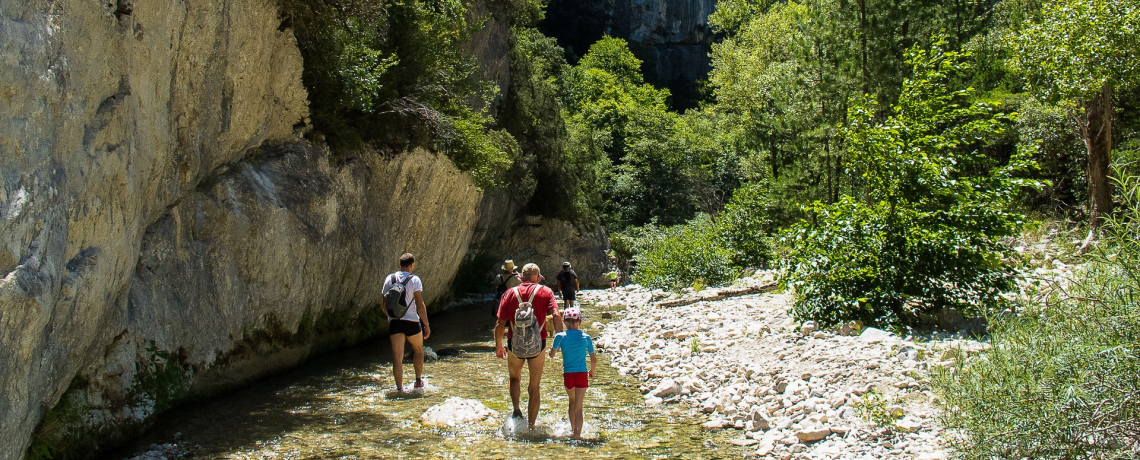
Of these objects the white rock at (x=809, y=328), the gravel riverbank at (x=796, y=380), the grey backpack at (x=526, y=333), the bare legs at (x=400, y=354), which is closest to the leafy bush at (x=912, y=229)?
the white rock at (x=809, y=328)

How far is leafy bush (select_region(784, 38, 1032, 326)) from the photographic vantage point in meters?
9.92

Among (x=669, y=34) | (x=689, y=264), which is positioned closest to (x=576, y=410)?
(x=689, y=264)

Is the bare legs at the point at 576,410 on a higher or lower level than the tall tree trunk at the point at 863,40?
lower

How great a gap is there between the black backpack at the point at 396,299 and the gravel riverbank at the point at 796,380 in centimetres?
314

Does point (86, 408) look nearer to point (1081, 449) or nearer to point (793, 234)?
point (1081, 449)

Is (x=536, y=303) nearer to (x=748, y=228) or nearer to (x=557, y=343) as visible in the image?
(x=557, y=343)

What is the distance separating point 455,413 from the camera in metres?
7.57

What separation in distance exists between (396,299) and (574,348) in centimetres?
275

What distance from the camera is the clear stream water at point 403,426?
660cm

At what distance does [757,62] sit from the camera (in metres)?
36.5

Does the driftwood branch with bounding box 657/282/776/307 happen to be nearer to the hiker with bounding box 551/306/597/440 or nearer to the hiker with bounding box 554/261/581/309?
the hiker with bounding box 554/261/581/309

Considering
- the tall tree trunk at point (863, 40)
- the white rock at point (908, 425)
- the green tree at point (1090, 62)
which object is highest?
the tall tree trunk at point (863, 40)

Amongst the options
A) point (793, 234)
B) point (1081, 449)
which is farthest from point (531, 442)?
point (793, 234)

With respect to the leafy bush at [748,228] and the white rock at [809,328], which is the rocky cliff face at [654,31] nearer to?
the leafy bush at [748,228]
